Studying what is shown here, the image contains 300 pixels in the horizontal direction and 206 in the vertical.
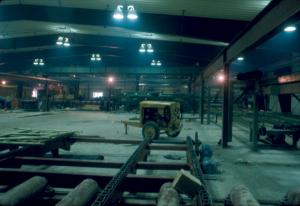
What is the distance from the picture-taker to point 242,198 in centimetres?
270

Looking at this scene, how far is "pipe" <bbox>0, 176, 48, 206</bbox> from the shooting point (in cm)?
270

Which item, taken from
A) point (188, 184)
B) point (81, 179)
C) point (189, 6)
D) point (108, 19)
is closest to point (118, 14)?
point (108, 19)

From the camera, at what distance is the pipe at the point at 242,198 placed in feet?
8.51

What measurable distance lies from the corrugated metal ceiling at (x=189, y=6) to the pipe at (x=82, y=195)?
8.16m

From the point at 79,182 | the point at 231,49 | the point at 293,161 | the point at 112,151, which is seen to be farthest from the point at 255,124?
the point at 79,182

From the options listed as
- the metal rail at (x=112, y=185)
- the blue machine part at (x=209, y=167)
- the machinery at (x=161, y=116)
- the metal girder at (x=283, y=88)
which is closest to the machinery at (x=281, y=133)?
the metal girder at (x=283, y=88)

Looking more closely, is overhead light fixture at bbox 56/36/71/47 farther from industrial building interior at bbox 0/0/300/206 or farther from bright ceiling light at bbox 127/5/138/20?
bright ceiling light at bbox 127/5/138/20

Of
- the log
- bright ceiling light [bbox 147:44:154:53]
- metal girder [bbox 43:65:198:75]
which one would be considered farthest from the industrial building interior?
metal girder [bbox 43:65:198:75]

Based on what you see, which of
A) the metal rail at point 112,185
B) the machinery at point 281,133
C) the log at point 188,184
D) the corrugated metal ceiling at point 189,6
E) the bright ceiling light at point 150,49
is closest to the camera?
the metal rail at point 112,185

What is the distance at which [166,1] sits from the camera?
9.99 meters

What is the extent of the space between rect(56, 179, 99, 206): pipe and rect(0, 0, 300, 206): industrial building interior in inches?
0.5

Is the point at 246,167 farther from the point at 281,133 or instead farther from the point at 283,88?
the point at 281,133

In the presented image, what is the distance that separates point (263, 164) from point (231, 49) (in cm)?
368

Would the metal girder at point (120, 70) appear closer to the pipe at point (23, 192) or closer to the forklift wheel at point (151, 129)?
the forklift wheel at point (151, 129)
